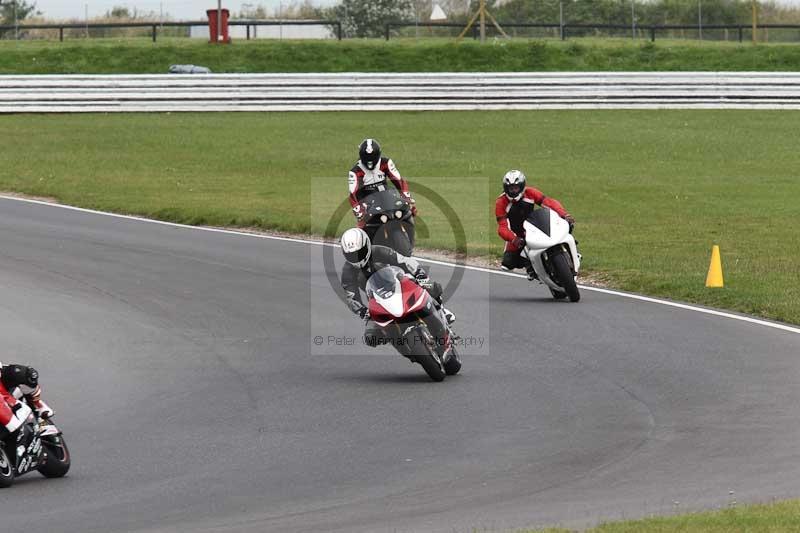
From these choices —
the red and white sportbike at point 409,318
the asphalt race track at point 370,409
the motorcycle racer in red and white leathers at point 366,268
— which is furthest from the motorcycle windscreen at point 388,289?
the asphalt race track at point 370,409

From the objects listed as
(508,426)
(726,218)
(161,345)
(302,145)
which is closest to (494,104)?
(302,145)

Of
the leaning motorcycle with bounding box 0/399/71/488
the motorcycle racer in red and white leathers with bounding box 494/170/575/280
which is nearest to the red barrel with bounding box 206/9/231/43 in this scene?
the motorcycle racer in red and white leathers with bounding box 494/170/575/280

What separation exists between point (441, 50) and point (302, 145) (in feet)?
49.7

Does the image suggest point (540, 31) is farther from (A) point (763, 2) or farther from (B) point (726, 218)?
(B) point (726, 218)

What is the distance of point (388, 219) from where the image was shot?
49.4 ft

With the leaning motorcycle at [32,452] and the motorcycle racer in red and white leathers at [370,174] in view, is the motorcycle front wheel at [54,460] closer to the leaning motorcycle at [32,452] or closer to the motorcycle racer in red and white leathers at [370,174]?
the leaning motorcycle at [32,452]

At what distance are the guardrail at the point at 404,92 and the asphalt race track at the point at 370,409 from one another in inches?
833

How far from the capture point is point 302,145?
116ft

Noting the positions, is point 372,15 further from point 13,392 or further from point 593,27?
point 13,392

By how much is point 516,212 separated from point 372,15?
4284cm

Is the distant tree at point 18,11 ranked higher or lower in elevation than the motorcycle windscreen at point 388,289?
higher

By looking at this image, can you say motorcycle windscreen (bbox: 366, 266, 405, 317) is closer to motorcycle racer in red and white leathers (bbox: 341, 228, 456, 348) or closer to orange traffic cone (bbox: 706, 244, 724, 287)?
motorcycle racer in red and white leathers (bbox: 341, 228, 456, 348)

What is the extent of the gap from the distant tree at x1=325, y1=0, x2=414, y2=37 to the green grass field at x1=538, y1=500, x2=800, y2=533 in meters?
51.6

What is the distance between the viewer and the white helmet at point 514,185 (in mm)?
17578
